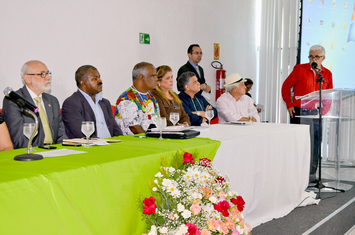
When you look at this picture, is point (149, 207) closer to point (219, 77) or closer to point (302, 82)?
point (302, 82)

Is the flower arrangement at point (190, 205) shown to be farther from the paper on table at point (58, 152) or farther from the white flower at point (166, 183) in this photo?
the paper on table at point (58, 152)

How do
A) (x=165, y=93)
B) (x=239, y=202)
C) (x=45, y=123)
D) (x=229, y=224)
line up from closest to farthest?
(x=229, y=224) → (x=239, y=202) → (x=45, y=123) → (x=165, y=93)

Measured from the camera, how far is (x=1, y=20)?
343 centimetres

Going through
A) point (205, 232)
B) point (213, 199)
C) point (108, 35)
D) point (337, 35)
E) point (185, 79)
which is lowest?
point (205, 232)

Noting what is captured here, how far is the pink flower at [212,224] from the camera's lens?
4.64ft

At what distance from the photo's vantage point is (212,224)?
4.67ft

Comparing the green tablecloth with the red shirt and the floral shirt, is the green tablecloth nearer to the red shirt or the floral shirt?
the floral shirt

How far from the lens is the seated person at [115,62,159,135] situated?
292cm

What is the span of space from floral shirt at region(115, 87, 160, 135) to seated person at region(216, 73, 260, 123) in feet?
3.91

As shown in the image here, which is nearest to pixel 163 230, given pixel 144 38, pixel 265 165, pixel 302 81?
pixel 265 165

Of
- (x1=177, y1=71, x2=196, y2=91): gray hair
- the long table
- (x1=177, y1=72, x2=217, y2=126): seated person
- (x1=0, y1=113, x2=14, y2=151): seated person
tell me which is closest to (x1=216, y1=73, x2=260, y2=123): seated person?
(x1=177, y1=72, x2=217, y2=126): seated person

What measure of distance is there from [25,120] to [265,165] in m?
1.76

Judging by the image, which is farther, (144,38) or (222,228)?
(144,38)

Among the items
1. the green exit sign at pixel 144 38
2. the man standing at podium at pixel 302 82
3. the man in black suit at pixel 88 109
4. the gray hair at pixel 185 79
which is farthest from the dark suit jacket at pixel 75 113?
the man standing at podium at pixel 302 82
